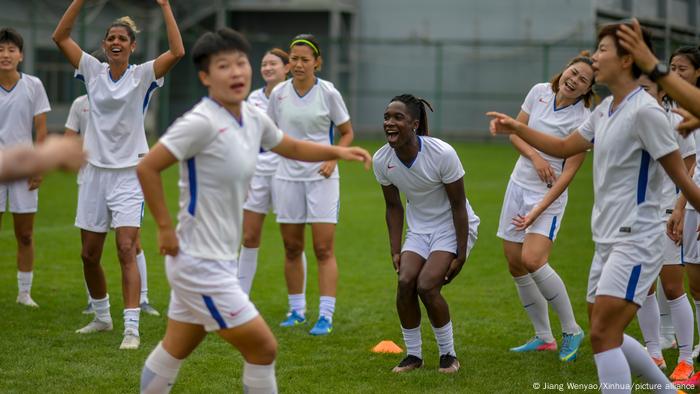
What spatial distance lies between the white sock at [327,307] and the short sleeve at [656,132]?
419 centimetres

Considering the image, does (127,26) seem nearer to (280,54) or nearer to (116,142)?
(116,142)

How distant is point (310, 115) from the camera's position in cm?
890

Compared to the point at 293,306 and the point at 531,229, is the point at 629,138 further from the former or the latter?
the point at 293,306

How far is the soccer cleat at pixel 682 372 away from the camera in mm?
6887

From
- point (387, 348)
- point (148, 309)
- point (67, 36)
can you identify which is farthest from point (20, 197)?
point (387, 348)

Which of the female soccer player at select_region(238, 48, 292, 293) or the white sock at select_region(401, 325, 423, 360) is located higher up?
the female soccer player at select_region(238, 48, 292, 293)

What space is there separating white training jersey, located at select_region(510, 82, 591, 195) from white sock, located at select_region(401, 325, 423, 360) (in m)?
1.62

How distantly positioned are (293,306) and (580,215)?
931 cm

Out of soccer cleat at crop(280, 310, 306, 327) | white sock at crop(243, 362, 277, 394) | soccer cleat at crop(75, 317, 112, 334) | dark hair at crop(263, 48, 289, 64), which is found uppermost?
dark hair at crop(263, 48, 289, 64)

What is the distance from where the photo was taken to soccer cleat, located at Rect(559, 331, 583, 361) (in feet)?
25.0

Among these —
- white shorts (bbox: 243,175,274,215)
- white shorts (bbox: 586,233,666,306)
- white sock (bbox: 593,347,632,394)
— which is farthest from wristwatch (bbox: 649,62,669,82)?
white shorts (bbox: 243,175,274,215)

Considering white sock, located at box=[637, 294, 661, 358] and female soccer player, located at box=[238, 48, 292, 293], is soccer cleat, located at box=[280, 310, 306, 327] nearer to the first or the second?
female soccer player, located at box=[238, 48, 292, 293]

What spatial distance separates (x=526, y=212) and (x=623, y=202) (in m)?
2.54

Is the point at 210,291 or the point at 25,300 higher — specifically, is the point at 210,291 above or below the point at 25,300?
above
